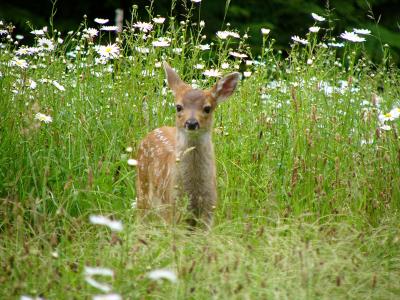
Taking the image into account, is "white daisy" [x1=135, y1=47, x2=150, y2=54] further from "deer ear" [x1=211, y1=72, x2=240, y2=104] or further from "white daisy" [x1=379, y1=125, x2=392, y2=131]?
"white daisy" [x1=379, y1=125, x2=392, y2=131]

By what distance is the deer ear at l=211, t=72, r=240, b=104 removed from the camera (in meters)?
5.76

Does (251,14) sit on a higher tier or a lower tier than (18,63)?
higher

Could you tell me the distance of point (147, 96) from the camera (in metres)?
6.57

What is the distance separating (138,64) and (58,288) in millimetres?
3107

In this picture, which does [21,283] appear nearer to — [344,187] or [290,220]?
[290,220]

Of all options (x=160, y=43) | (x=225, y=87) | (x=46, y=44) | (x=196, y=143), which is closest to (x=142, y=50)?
(x=160, y=43)

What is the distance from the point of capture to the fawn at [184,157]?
17.6 ft

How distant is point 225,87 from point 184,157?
1.88 ft

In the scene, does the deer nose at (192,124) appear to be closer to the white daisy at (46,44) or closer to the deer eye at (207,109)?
the deer eye at (207,109)

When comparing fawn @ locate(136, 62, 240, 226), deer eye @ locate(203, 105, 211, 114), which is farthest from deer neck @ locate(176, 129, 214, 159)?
deer eye @ locate(203, 105, 211, 114)

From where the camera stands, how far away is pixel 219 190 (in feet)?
18.9

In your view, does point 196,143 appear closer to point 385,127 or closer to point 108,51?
point 385,127

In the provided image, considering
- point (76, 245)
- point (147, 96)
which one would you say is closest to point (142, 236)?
point (76, 245)

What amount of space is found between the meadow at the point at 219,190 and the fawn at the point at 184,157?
113mm
